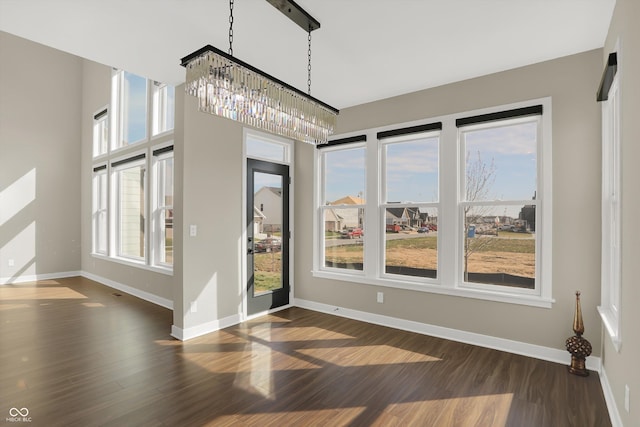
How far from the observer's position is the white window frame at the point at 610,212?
2.45 meters

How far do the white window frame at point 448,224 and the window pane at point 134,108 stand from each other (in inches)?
129

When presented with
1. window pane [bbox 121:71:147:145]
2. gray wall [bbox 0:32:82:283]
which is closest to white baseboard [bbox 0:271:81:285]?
gray wall [bbox 0:32:82:283]

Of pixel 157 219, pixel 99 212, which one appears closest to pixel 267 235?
pixel 157 219

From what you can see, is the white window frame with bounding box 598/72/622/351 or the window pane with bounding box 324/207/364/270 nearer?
the white window frame with bounding box 598/72/622/351

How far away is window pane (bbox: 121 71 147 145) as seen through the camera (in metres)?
5.66

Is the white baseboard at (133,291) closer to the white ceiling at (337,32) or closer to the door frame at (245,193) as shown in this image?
the door frame at (245,193)

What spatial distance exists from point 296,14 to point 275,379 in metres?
2.91

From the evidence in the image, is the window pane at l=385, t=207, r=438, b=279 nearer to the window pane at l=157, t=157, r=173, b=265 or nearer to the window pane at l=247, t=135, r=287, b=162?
the window pane at l=247, t=135, r=287, b=162

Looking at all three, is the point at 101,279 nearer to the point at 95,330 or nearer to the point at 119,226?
the point at 119,226

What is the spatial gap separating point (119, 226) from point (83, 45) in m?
4.25

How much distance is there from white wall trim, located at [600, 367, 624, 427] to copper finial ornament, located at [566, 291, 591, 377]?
0.45 feet

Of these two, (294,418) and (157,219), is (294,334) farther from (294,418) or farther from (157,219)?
(157,219)

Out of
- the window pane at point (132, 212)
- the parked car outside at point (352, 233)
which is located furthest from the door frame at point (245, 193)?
the window pane at point (132, 212)

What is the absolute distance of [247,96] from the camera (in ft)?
7.27
